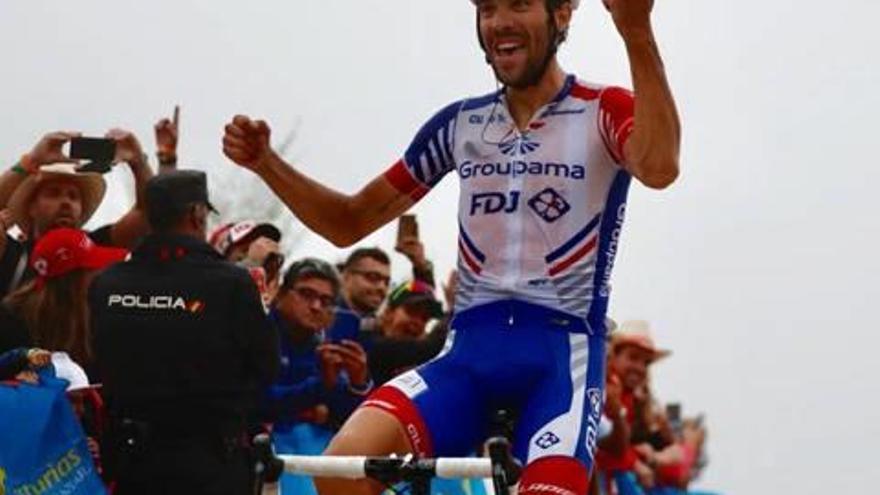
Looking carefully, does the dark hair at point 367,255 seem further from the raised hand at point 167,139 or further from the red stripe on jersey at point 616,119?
the red stripe on jersey at point 616,119

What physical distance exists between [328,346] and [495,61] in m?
3.21

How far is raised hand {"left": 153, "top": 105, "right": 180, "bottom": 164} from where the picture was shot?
10.1m

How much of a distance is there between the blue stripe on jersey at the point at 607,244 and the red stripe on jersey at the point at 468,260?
392 millimetres

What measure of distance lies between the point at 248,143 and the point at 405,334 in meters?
4.30

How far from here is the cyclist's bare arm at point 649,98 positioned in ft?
20.5

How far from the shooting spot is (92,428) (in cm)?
884

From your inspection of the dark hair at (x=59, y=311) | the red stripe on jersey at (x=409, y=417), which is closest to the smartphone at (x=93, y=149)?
the dark hair at (x=59, y=311)

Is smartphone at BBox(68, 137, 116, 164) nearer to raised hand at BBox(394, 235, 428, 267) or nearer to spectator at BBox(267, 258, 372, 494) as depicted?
spectator at BBox(267, 258, 372, 494)

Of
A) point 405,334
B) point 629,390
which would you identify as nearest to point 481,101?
point 405,334

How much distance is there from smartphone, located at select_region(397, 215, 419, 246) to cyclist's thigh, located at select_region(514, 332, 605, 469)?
195 inches

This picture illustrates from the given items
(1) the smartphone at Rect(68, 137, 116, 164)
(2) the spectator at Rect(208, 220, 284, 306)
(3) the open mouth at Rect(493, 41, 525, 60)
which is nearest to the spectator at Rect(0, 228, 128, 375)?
(1) the smartphone at Rect(68, 137, 116, 164)

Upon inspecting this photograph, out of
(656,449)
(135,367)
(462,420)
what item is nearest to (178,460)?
(135,367)

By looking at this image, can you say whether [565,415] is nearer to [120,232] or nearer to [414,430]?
[414,430]

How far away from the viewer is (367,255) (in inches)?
445
